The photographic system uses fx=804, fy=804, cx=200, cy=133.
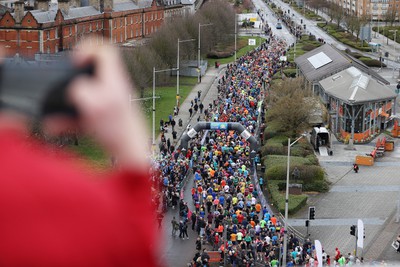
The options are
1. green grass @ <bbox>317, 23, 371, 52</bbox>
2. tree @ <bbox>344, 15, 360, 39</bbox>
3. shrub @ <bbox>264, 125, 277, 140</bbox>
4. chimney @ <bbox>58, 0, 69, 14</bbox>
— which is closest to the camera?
shrub @ <bbox>264, 125, 277, 140</bbox>

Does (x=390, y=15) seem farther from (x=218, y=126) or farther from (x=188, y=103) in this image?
(x=218, y=126)

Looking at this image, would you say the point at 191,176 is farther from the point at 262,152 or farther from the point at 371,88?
the point at 371,88

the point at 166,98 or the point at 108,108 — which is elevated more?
the point at 108,108

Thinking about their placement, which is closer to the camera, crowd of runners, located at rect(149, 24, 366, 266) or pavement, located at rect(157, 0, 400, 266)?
crowd of runners, located at rect(149, 24, 366, 266)

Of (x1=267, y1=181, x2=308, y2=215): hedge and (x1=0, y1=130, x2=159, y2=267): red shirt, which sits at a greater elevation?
(x1=0, y1=130, x2=159, y2=267): red shirt

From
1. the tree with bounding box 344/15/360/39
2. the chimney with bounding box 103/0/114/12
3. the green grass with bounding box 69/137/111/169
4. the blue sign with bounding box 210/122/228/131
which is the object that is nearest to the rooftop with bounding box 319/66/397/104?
the blue sign with bounding box 210/122/228/131

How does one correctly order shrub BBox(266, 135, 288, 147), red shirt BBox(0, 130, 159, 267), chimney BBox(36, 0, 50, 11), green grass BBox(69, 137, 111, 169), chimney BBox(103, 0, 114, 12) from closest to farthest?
red shirt BBox(0, 130, 159, 267), green grass BBox(69, 137, 111, 169), shrub BBox(266, 135, 288, 147), chimney BBox(36, 0, 50, 11), chimney BBox(103, 0, 114, 12)

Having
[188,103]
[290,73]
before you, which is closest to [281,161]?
[188,103]

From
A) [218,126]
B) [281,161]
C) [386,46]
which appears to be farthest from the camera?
[386,46]

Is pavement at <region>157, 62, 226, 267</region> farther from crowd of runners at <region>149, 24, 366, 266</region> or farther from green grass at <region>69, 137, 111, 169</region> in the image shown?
green grass at <region>69, 137, 111, 169</region>
